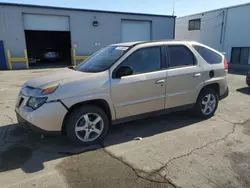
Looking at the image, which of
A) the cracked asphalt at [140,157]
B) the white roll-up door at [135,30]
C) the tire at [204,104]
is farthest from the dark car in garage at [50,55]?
the tire at [204,104]

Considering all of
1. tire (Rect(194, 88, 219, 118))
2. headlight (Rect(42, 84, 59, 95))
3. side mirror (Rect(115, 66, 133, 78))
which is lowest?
tire (Rect(194, 88, 219, 118))

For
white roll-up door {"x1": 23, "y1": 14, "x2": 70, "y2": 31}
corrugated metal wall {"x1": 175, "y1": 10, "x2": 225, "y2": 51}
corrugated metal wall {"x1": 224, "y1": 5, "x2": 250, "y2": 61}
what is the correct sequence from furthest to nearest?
corrugated metal wall {"x1": 175, "y1": 10, "x2": 225, "y2": 51}
corrugated metal wall {"x1": 224, "y1": 5, "x2": 250, "y2": 61}
white roll-up door {"x1": 23, "y1": 14, "x2": 70, "y2": 31}

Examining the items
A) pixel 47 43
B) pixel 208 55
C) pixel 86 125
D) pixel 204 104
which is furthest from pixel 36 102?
pixel 47 43

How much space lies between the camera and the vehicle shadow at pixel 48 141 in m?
3.30

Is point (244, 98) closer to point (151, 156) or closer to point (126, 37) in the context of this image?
point (151, 156)

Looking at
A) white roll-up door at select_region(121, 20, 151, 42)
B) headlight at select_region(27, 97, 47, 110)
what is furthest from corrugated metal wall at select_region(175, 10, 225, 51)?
headlight at select_region(27, 97, 47, 110)

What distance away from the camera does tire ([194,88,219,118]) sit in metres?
4.98

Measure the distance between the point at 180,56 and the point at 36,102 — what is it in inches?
122

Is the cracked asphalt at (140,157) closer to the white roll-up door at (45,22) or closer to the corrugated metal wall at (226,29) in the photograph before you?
the white roll-up door at (45,22)

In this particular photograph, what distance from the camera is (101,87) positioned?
3680 mm

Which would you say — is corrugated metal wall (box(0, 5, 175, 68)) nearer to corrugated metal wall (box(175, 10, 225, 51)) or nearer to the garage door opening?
corrugated metal wall (box(175, 10, 225, 51))

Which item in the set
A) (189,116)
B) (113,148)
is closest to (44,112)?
(113,148)

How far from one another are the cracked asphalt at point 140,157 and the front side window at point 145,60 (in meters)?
1.31

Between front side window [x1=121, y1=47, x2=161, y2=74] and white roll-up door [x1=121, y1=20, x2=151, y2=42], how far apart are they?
60.5 ft
